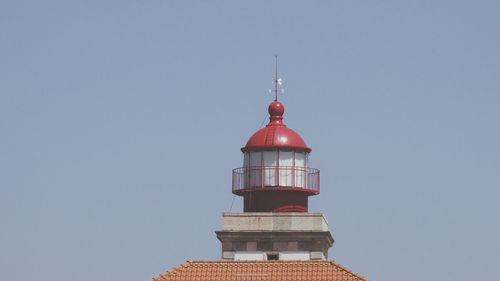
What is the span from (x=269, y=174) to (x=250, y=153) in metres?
1.02

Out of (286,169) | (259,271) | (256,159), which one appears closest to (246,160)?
(256,159)

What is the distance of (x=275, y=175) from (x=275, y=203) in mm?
919

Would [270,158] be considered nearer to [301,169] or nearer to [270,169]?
[270,169]

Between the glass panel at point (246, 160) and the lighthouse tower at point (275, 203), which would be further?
the glass panel at point (246, 160)

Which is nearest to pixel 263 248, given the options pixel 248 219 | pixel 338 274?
pixel 248 219

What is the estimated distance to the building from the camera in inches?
1619

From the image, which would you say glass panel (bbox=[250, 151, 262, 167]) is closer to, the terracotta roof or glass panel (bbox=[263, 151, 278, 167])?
glass panel (bbox=[263, 151, 278, 167])

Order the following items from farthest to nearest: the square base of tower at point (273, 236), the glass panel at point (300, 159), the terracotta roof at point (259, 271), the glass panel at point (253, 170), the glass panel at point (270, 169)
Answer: the glass panel at point (300, 159), the glass panel at point (253, 170), the glass panel at point (270, 169), the square base of tower at point (273, 236), the terracotta roof at point (259, 271)

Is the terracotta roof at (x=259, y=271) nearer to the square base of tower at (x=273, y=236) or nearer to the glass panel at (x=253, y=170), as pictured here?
the square base of tower at (x=273, y=236)

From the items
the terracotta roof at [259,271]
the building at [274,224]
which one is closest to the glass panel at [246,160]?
the building at [274,224]

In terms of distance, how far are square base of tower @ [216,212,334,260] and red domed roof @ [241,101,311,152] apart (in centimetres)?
258

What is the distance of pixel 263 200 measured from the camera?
148ft

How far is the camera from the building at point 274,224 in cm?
4112

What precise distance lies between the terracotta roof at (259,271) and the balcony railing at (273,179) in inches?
158
